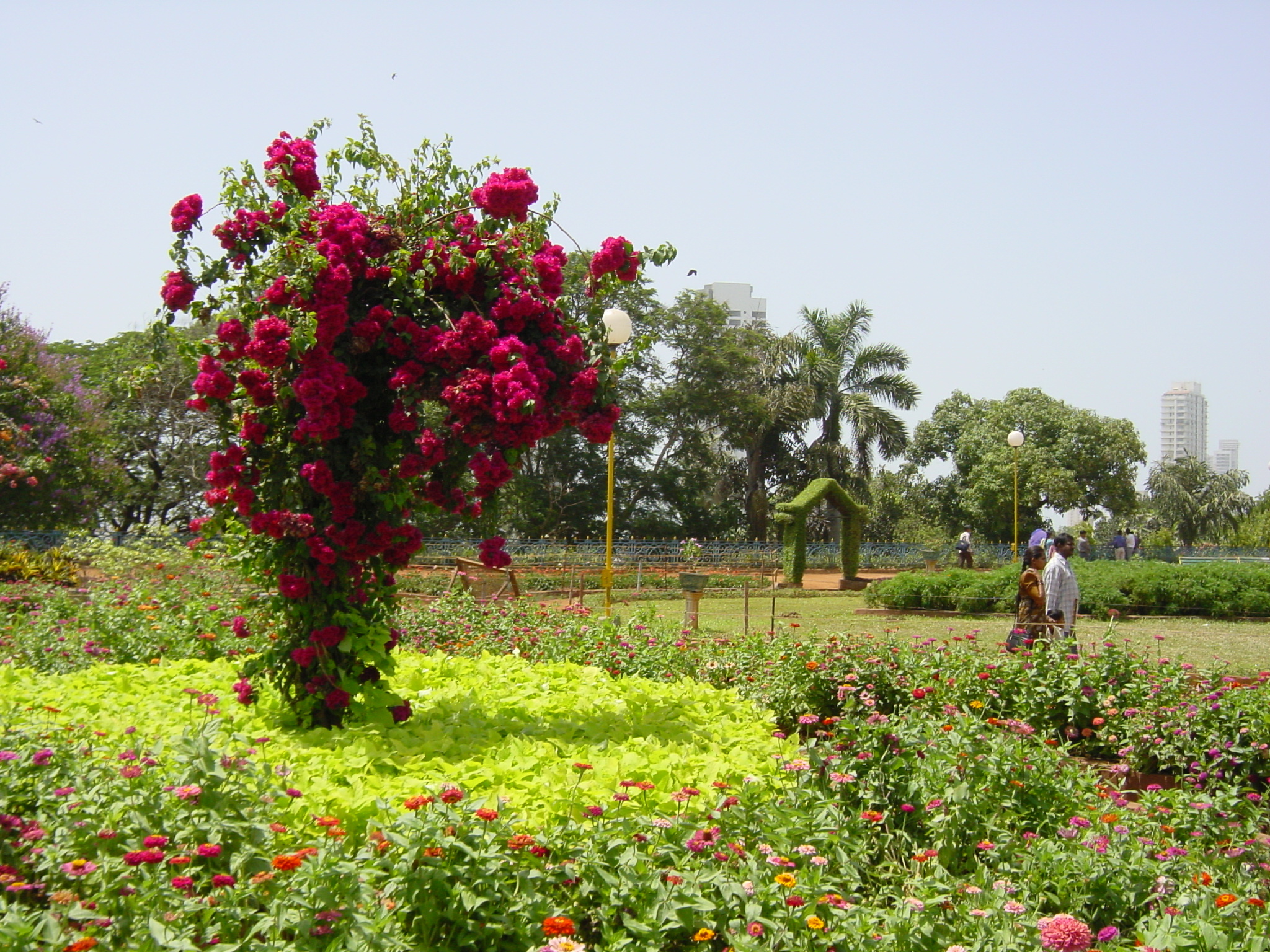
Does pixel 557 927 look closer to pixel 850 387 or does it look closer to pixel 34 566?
pixel 34 566

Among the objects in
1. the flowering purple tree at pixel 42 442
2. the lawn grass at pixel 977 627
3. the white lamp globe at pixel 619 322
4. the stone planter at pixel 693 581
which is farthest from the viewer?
the flowering purple tree at pixel 42 442

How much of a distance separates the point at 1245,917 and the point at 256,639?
4185mm

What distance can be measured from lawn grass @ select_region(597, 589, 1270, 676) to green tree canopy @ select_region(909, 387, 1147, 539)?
1972 centimetres

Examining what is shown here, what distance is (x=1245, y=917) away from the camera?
9.81 feet

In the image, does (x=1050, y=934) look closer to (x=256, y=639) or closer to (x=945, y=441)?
(x=256, y=639)

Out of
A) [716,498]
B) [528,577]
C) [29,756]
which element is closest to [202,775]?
[29,756]

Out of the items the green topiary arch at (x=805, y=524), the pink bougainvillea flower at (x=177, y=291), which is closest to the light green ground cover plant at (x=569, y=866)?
the pink bougainvillea flower at (x=177, y=291)

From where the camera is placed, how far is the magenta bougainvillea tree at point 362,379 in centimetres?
457

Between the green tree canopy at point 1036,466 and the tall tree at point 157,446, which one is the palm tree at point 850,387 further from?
the tall tree at point 157,446

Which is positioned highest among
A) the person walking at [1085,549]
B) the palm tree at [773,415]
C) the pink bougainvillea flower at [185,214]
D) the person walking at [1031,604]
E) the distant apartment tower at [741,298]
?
the distant apartment tower at [741,298]

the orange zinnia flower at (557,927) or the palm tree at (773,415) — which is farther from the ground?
the palm tree at (773,415)

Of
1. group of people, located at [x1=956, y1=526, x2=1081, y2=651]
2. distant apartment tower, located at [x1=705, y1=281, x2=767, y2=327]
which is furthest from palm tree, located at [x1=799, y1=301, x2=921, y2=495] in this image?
distant apartment tower, located at [x1=705, y1=281, x2=767, y2=327]

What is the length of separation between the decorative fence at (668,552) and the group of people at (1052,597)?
1169 centimetres

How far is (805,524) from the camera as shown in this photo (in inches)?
984
